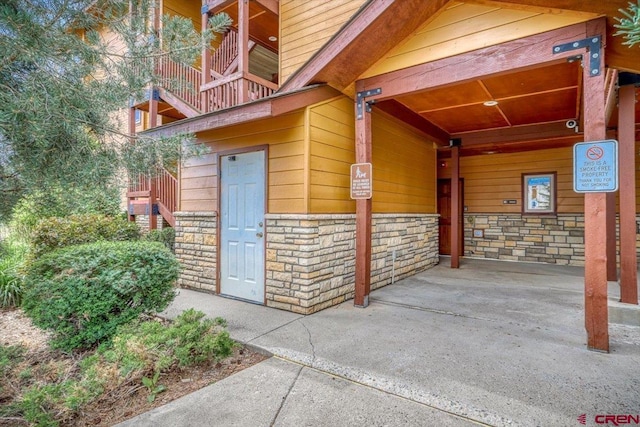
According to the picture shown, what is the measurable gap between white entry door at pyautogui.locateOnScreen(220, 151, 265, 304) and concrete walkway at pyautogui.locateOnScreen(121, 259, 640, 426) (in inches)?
18.1

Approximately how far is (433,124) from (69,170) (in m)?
5.98

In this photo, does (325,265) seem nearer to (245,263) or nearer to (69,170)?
(245,263)

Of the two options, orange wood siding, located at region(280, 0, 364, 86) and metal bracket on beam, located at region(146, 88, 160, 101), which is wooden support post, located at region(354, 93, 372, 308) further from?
metal bracket on beam, located at region(146, 88, 160, 101)

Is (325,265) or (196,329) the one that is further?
(325,265)

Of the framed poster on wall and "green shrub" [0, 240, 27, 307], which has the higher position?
the framed poster on wall

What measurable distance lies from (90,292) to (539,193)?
9.02 meters

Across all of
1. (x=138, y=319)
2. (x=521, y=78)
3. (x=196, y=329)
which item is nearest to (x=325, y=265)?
(x=196, y=329)

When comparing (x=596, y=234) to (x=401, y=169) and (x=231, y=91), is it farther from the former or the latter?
(x=231, y=91)

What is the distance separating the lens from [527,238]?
26.9ft

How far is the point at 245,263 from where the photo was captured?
486 cm

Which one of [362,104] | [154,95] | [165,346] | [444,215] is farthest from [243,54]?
[444,215]

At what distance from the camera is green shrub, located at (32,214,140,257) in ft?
17.7

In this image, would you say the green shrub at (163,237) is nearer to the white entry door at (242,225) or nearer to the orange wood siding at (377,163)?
the white entry door at (242,225)

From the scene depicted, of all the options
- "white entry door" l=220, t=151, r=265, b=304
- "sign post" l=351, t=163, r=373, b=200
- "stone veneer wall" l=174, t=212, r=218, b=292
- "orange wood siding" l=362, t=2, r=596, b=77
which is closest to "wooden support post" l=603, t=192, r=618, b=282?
"orange wood siding" l=362, t=2, r=596, b=77
